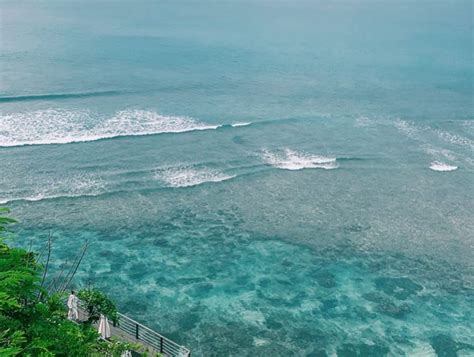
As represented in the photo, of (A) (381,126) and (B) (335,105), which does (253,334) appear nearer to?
(A) (381,126)

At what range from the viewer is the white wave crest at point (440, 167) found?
2423 inches

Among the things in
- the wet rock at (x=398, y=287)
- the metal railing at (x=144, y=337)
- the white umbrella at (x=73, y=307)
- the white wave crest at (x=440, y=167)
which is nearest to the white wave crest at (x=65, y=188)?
the white umbrella at (x=73, y=307)

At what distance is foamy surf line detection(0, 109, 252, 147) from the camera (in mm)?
62219

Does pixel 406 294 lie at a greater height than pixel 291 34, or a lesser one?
lesser

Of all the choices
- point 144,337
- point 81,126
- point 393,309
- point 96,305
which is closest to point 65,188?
point 81,126

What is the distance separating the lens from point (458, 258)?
150 ft

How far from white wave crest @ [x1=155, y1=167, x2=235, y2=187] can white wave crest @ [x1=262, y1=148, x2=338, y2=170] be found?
677 cm

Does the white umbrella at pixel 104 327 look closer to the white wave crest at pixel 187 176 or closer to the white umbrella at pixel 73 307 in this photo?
the white umbrella at pixel 73 307

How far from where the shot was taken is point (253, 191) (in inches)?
2144

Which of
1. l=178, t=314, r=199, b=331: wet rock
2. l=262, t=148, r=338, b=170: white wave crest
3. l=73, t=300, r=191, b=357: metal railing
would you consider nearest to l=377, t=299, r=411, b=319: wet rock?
l=178, t=314, r=199, b=331: wet rock

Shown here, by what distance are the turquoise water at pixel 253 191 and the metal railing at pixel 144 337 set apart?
2582mm

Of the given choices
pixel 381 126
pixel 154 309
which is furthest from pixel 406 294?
pixel 381 126

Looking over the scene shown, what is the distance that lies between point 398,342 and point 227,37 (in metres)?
107

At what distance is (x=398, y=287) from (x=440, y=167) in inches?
1000
